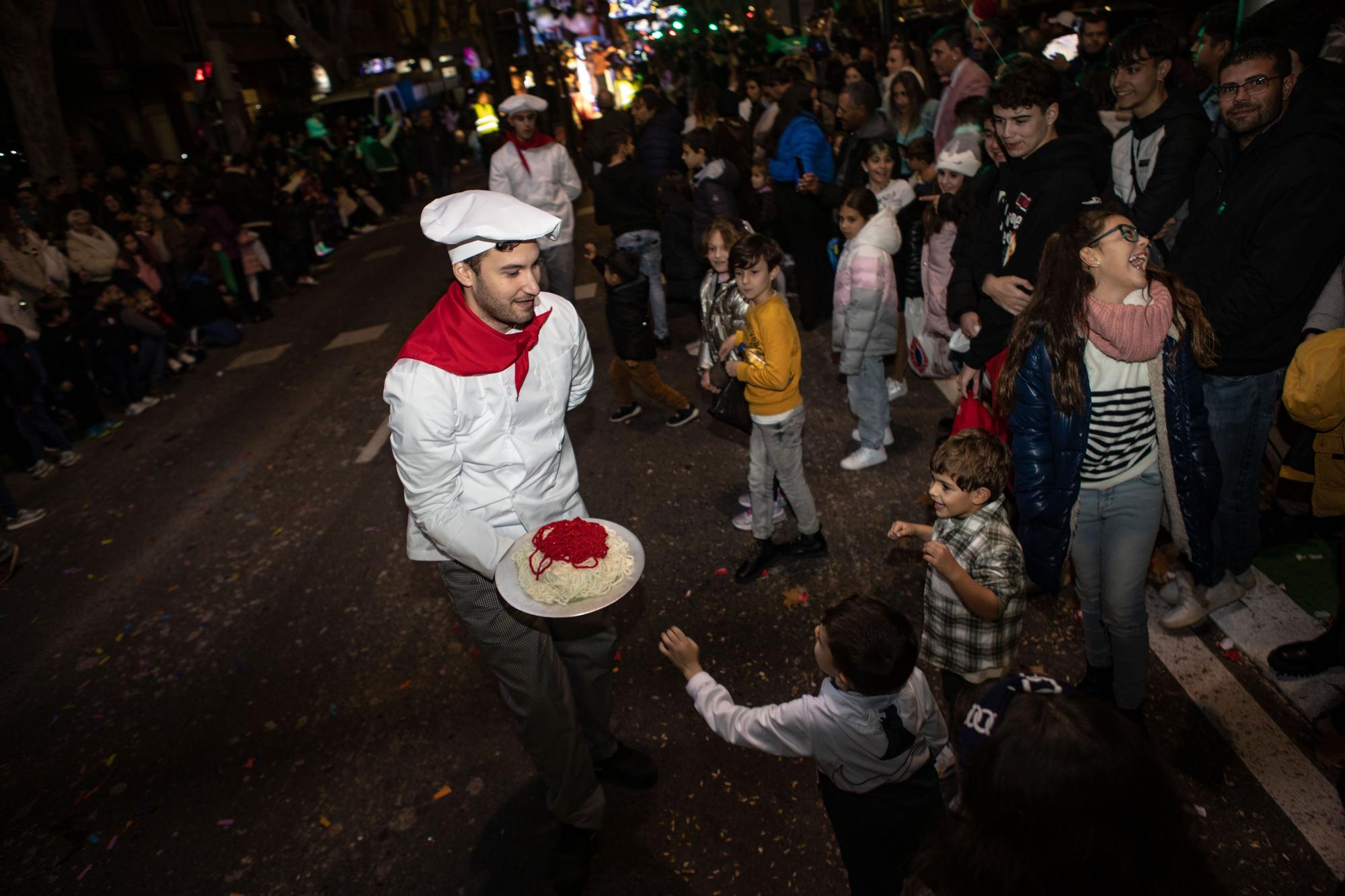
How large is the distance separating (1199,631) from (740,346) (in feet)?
9.09

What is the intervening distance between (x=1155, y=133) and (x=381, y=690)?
213 inches

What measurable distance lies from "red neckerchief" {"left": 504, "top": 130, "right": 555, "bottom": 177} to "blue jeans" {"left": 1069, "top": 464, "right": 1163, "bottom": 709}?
632 cm

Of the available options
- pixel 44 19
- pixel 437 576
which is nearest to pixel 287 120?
pixel 44 19

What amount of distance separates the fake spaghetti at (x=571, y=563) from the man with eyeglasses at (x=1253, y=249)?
8.99 ft

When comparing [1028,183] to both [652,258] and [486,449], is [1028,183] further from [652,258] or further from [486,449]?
[652,258]

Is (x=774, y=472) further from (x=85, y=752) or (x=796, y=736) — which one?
(x=85, y=752)

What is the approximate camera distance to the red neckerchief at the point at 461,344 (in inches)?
111

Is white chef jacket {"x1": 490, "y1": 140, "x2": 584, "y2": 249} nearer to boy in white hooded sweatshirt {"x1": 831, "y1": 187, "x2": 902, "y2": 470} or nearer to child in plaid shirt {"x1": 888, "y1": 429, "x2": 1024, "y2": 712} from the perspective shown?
boy in white hooded sweatshirt {"x1": 831, "y1": 187, "x2": 902, "y2": 470}

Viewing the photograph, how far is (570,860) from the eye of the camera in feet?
10.7

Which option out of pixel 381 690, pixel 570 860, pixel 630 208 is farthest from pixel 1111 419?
pixel 630 208

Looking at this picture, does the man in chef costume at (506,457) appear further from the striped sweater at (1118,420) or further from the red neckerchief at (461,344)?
the striped sweater at (1118,420)

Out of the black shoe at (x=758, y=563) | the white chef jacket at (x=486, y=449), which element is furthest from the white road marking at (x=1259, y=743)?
the white chef jacket at (x=486, y=449)

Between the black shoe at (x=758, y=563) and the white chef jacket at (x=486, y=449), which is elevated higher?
the white chef jacket at (x=486, y=449)

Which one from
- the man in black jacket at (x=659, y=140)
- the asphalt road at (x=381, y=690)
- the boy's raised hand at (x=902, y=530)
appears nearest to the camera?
the boy's raised hand at (x=902, y=530)
